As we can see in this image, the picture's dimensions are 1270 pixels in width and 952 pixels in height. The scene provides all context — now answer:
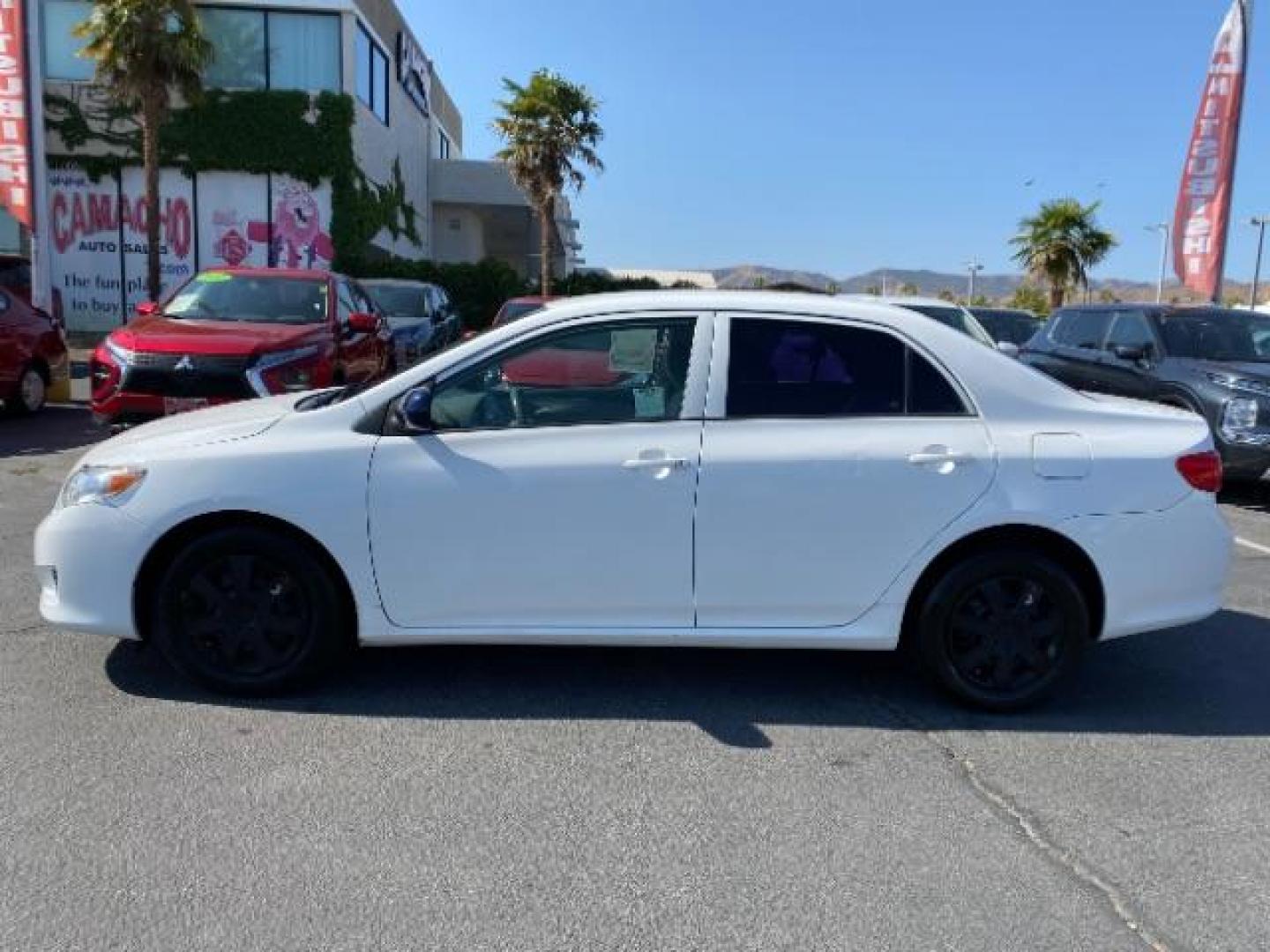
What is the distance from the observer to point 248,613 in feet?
13.1

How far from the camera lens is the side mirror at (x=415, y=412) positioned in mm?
3891

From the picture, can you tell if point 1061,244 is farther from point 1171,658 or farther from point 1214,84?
point 1171,658

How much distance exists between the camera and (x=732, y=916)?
2717 millimetres

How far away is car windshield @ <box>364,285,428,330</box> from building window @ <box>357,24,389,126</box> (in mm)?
11298

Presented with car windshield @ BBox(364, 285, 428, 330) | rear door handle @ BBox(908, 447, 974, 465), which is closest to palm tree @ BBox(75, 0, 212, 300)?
car windshield @ BBox(364, 285, 428, 330)

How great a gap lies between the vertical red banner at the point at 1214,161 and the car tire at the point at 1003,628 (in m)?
14.6

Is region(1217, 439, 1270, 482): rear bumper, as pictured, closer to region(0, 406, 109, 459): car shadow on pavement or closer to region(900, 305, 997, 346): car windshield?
region(900, 305, 997, 346): car windshield

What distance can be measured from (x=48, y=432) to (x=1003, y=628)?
10428mm

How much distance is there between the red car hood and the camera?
7.91m

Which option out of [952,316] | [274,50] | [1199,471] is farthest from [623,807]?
[274,50]

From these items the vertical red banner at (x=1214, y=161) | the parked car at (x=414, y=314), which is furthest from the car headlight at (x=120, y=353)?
the vertical red banner at (x=1214, y=161)

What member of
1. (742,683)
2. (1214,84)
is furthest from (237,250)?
(742,683)

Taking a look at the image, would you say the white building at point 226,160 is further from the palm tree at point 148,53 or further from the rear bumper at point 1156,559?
the rear bumper at point 1156,559

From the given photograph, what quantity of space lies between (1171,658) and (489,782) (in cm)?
334
